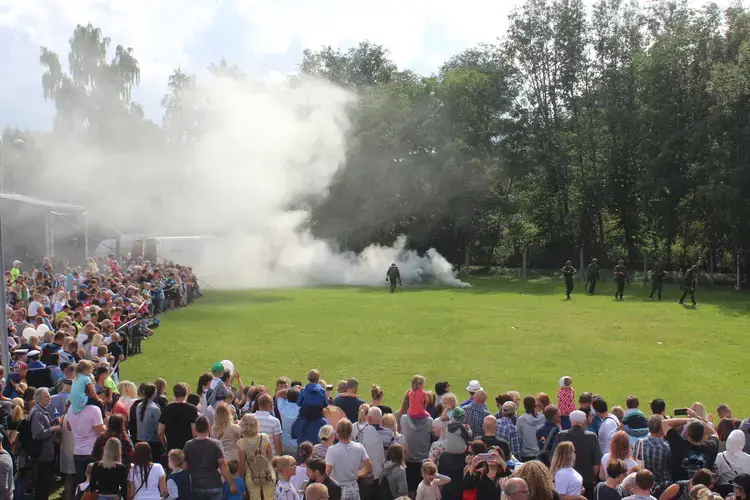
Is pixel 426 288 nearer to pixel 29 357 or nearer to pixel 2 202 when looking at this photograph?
pixel 2 202

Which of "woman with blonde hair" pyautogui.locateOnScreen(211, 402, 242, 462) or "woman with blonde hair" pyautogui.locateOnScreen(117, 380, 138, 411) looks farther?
"woman with blonde hair" pyautogui.locateOnScreen(117, 380, 138, 411)

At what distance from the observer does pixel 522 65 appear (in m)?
52.1

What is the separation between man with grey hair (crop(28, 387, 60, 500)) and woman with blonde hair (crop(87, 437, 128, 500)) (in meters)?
2.16

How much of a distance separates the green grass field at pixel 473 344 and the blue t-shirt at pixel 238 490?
6492mm

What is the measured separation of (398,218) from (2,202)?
24.2 metres

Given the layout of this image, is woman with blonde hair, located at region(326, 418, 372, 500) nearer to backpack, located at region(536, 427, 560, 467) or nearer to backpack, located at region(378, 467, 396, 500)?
backpack, located at region(378, 467, 396, 500)

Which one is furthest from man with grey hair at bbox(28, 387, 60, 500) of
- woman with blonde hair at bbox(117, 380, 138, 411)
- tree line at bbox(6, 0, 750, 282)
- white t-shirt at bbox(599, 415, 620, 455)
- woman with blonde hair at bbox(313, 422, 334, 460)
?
tree line at bbox(6, 0, 750, 282)

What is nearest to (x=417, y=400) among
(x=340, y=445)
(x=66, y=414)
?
(x=340, y=445)

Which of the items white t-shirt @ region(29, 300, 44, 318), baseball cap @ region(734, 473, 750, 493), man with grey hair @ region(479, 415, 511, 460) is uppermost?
white t-shirt @ region(29, 300, 44, 318)

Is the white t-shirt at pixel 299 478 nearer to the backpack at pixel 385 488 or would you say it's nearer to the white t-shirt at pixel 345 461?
the white t-shirt at pixel 345 461

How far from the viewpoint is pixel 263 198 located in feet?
137

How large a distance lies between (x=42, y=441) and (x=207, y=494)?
9.03 ft

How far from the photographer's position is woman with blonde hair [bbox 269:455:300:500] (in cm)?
668

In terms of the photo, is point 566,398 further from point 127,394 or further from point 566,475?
point 127,394
